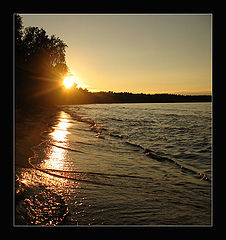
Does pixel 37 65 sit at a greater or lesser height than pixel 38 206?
greater

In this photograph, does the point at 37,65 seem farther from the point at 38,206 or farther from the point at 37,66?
the point at 38,206

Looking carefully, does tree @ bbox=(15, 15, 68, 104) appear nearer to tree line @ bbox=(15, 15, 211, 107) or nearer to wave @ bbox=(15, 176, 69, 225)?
tree line @ bbox=(15, 15, 211, 107)

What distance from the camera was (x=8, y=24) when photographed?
277cm

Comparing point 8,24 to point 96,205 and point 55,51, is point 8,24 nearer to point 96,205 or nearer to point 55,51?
point 96,205

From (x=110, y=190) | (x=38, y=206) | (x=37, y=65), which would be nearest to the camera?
(x=38, y=206)

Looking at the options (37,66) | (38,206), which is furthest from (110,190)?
(37,66)

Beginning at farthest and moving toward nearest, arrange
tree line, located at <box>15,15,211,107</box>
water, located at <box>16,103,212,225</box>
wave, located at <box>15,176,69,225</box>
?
tree line, located at <box>15,15,211,107</box> → water, located at <box>16,103,212,225</box> → wave, located at <box>15,176,69,225</box>

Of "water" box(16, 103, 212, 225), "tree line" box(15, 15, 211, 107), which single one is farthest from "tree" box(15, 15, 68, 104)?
"water" box(16, 103, 212, 225)

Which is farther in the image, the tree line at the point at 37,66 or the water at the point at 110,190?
the tree line at the point at 37,66

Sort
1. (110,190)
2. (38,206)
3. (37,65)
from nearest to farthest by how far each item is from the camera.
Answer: (38,206) → (110,190) → (37,65)

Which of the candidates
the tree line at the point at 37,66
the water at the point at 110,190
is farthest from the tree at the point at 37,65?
the water at the point at 110,190

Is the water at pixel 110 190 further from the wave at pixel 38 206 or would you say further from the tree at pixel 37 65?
the tree at pixel 37 65
